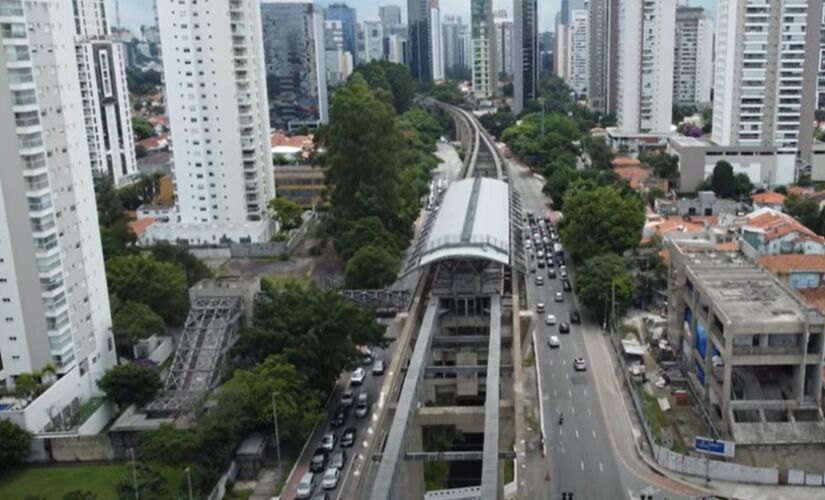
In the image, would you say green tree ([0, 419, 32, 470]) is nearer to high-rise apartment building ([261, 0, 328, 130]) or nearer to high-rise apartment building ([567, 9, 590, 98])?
high-rise apartment building ([261, 0, 328, 130])

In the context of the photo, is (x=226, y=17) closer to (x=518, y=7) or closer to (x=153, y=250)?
(x=153, y=250)

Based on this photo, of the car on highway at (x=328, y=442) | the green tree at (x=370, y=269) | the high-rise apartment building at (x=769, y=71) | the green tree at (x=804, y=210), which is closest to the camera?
the car on highway at (x=328, y=442)

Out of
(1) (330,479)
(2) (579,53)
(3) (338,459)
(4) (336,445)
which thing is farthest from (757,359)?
(2) (579,53)

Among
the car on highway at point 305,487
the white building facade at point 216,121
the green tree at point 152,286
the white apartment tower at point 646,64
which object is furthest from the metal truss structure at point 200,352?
the white apartment tower at point 646,64

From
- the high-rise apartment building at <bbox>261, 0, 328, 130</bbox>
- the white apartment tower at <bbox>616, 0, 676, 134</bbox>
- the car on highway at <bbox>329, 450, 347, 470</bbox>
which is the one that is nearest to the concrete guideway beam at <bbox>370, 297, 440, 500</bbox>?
the car on highway at <bbox>329, 450, 347, 470</bbox>

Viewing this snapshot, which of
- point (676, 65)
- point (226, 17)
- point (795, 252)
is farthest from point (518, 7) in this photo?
point (795, 252)

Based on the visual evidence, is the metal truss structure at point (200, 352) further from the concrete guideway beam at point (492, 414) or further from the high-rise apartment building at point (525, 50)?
the high-rise apartment building at point (525, 50)

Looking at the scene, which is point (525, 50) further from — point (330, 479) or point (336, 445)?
point (330, 479)
